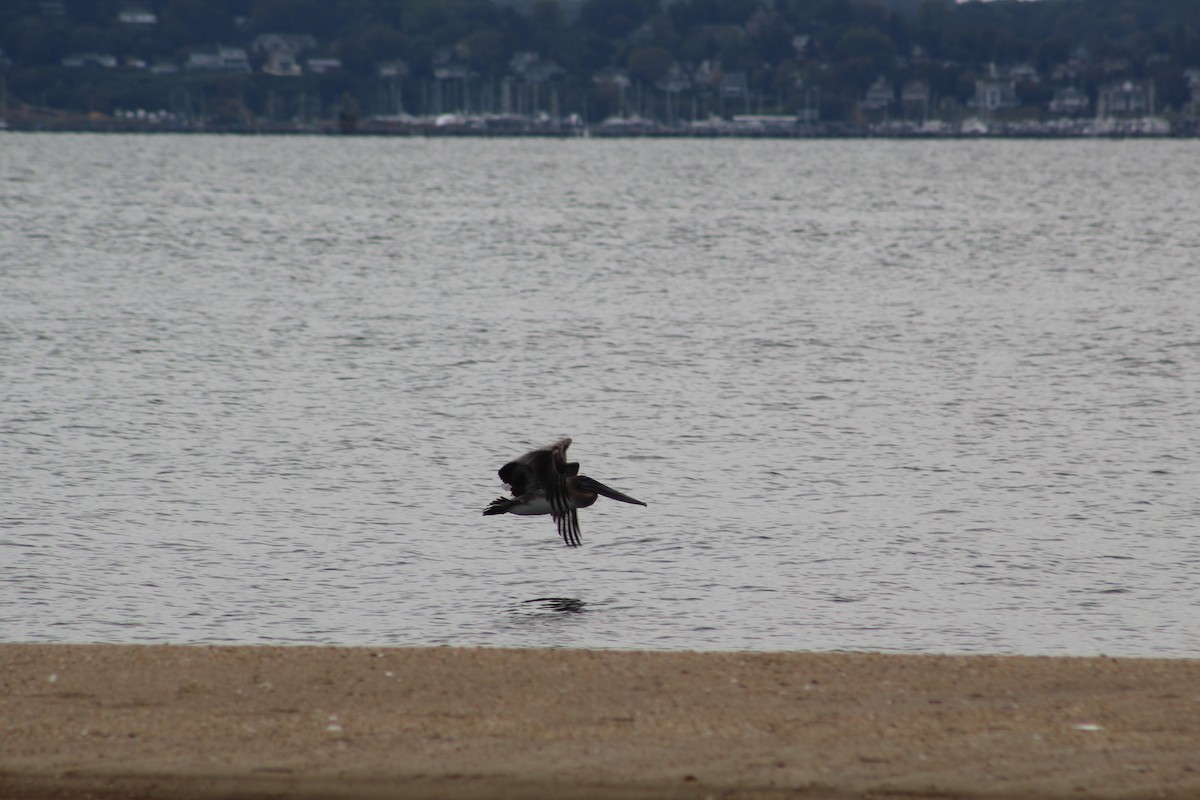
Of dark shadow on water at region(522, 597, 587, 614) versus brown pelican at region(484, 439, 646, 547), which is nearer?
brown pelican at region(484, 439, 646, 547)

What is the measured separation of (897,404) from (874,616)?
12.0 metres

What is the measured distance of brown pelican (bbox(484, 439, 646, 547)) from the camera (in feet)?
37.0

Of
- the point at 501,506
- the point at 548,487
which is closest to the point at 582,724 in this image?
the point at 548,487

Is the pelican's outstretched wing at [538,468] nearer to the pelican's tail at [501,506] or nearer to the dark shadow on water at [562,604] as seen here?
the pelican's tail at [501,506]

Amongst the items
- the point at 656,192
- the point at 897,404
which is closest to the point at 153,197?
the point at 656,192

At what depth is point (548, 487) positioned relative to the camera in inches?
458

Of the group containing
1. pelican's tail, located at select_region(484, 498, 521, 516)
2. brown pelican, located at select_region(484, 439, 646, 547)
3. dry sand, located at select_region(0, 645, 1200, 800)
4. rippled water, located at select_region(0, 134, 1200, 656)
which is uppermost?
brown pelican, located at select_region(484, 439, 646, 547)

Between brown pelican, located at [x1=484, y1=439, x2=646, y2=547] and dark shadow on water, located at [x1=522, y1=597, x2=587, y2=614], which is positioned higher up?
brown pelican, located at [x1=484, y1=439, x2=646, y2=547]

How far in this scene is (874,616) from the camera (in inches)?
474

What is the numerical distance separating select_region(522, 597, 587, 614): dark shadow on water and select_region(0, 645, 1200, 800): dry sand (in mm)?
2362

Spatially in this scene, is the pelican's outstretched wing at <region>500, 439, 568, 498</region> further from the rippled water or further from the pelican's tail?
the rippled water

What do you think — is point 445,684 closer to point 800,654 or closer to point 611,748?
point 611,748

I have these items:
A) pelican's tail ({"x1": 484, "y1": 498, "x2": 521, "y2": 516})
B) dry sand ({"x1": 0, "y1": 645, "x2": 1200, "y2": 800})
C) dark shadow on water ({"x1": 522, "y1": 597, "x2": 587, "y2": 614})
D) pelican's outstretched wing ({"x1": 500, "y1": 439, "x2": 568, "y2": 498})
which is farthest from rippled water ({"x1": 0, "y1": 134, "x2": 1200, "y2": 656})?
dry sand ({"x1": 0, "y1": 645, "x2": 1200, "y2": 800})

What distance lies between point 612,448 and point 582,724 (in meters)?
11.6
